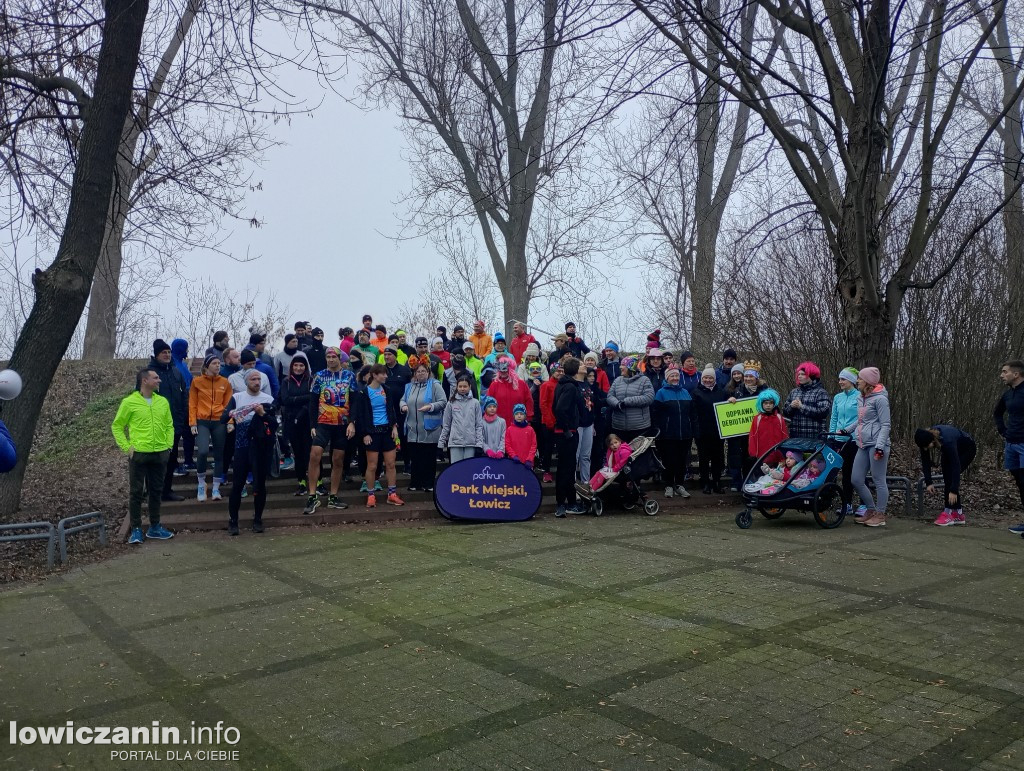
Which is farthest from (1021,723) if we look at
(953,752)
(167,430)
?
(167,430)

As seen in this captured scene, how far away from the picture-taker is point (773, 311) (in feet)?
55.7

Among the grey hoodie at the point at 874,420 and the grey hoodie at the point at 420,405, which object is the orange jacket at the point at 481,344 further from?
the grey hoodie at the point at 874,420

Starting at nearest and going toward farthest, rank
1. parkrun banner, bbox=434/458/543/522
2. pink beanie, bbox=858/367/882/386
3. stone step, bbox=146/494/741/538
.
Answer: pink beanie, bbox=858/367/882/386 < stone step, bbox=146/494/741/538 < parkrun banner, bbox=434/458/543/522

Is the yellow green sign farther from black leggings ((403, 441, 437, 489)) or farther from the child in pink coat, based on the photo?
black leggings ((403, 441, 437, 489))

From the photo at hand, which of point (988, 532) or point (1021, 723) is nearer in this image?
point (1021, 723)

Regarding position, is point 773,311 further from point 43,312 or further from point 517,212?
point 43,312

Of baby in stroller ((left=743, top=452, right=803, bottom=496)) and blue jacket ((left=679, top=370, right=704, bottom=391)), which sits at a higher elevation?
blue jacket ((left=679, top=370, right=704, bottom=391))

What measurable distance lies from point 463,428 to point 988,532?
22.8 feet

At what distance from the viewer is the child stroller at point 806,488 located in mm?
10758

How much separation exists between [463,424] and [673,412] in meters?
3.24

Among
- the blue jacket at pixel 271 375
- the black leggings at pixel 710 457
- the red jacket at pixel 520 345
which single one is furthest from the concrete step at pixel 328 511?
the red jacket at pixel 520 345

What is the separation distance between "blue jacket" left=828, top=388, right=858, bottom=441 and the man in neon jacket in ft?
28.1

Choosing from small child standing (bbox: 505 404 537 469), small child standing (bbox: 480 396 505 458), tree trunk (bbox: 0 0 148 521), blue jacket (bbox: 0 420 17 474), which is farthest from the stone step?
blue jacket (bbox: 0 420 17 474)

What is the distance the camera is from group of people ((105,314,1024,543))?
10.6 meters
